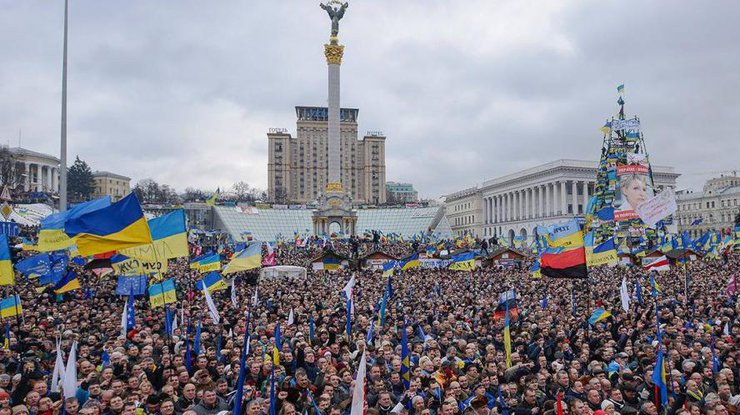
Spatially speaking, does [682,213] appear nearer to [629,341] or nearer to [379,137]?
[379,137]

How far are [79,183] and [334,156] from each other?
41.2m

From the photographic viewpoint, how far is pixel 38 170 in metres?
91.7

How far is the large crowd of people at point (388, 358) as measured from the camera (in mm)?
6887

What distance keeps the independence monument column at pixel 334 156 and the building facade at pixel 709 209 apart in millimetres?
52375

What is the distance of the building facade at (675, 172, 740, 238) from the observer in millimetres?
93744

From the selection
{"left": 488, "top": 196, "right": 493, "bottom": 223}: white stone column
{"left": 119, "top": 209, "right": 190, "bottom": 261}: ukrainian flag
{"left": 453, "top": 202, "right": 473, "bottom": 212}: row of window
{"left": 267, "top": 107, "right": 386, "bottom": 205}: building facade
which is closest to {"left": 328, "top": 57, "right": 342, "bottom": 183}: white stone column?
{"left": 488, "top": 196, "right": 493, "bottom": 223}: white stone column

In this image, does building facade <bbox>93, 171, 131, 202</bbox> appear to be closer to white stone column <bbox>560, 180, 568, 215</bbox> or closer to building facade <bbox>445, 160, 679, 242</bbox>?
building facade <bbox>445, 160, 679, 242</bbox>

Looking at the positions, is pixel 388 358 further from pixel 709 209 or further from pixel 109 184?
pixel 109 184

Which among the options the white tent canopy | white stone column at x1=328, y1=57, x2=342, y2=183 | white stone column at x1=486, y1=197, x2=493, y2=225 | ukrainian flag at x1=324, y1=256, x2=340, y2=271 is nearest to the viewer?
the white tent canopy

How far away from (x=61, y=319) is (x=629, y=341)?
40.4 ft

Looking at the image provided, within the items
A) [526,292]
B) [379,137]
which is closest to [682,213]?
[379,137]


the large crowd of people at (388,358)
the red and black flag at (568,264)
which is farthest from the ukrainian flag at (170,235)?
the red and black flag at (568,264)

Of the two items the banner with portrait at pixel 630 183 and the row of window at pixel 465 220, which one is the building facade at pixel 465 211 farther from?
the banner with portrait at pixel 630 183

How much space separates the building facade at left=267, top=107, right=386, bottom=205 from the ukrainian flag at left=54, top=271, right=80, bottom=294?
122 metres
